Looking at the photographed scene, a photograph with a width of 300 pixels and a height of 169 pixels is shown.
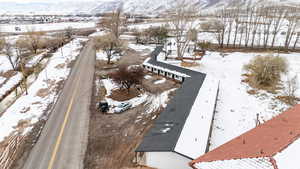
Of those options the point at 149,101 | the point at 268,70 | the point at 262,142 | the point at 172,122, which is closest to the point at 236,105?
the point at 268,70

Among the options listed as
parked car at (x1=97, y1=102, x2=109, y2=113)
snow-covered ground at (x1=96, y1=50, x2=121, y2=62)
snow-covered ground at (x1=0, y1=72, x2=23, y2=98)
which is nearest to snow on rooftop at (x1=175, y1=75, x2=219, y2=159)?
parked car at (x1=97, y1=102, x2=109, y2=113)

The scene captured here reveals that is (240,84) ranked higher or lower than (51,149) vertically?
higher

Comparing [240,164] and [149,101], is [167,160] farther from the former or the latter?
[149,101]

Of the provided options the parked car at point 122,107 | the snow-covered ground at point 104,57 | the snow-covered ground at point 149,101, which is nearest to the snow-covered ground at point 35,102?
the snow-covered ground at point 104,57

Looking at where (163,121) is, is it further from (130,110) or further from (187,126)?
(130,110)

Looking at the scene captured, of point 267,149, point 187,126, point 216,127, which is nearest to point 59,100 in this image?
point 187,126

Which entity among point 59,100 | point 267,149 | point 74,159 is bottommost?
point 74,159
